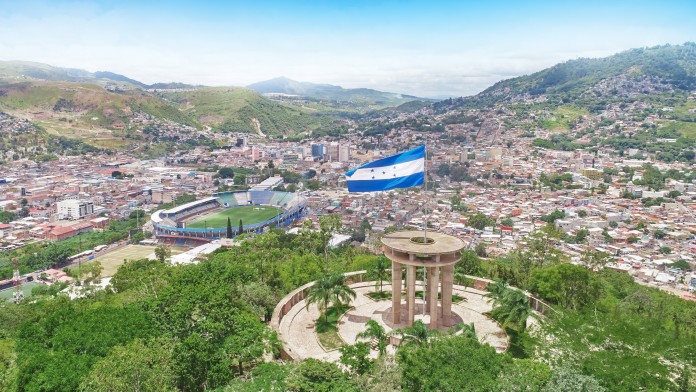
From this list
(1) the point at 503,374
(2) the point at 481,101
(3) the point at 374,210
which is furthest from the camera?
(2) the point at 481,101

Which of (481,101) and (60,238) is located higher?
(481,101)

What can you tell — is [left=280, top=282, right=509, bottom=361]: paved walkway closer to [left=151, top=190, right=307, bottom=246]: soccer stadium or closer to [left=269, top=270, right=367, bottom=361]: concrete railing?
[left=269, top=270, right=367, bottom=361]: concrete railing

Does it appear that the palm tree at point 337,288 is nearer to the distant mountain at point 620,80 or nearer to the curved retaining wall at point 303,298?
the curved retaining wall at point 303,298

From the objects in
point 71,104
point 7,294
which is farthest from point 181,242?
point 71,104

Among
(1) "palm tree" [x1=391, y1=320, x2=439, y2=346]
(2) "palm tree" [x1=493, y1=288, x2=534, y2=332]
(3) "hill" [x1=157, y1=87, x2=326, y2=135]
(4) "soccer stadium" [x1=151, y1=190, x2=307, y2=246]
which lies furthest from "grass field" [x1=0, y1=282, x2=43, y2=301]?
(3) "hill" [x1=157, y1=87, x2=326, y2=135]

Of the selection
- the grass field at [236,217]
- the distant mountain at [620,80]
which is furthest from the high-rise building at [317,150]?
the distant mountain at [620,80]

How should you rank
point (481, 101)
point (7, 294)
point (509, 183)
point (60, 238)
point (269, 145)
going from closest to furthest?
point (7, 294)
point (60, 238)
point (509, 183)
point (269, 145)
point (481, 101)

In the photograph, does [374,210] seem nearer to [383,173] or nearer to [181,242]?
[181,242]

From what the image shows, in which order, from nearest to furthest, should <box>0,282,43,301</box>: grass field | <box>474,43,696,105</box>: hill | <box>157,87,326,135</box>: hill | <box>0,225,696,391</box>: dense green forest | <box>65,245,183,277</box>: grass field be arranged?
<box>0,225,696,391</box>: dense green forest
<box>0,282,43,301</box>: grass field
<box>65,245,183,277</box>: grass field
<box>474,43,696,105</box>: hill
<box>157,87,326,135</box>: hill
